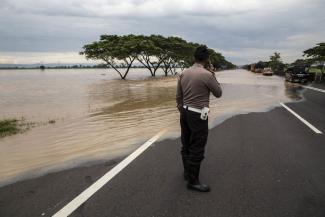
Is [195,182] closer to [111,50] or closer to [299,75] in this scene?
[299,75]

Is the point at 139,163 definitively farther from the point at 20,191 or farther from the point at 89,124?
the point at 89,124

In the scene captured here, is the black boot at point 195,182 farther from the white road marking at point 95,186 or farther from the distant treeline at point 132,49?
the distant treeline at point 132,49

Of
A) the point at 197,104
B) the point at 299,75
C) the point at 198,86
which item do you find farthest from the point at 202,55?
the point at 299,75

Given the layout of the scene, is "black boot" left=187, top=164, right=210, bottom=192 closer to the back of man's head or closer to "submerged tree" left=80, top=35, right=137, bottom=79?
the back of man's head

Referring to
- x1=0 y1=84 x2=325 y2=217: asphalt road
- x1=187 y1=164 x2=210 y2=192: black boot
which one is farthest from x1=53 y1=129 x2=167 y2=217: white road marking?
x1=187 y1=164 x2=210 y2=192: black boot

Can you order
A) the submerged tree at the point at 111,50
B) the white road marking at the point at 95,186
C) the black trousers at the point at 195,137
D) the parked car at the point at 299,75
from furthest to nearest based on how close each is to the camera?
1. the submerged tree at the point at 111,50
2. the parked car at the point at 299,75
3. the black trousers at the point at 195,137
4. the white road marking at the point at 95,186

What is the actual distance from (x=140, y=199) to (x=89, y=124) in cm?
725

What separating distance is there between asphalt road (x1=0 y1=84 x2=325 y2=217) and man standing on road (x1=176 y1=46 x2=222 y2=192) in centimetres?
30

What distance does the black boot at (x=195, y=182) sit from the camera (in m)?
4.74

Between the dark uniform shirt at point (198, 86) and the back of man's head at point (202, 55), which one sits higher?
the back of man's head at point (202, 55)

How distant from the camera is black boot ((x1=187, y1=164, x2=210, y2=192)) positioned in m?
4.74

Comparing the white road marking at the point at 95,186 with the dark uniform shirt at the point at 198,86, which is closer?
the white road marking at the point at 95,186

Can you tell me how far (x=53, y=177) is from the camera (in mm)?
5438

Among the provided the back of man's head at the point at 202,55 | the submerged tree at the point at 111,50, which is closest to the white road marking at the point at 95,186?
the back of man's head at the point at 202,55
